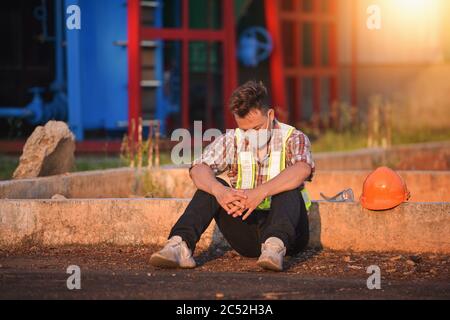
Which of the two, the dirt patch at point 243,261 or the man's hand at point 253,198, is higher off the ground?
the man's hand at point 253,198

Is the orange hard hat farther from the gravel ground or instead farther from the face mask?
the face mask

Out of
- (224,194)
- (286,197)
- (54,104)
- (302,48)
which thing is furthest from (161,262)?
(302,48)

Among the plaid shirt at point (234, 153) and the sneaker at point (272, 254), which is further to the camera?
the plaid shirt at point (234, 153)

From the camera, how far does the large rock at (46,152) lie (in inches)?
347

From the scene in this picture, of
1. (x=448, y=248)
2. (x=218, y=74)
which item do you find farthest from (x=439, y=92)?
(x=448, y=248)

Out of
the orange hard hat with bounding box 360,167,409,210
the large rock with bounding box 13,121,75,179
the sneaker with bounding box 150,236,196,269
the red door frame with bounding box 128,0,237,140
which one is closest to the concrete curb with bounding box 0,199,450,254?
the orange hard hat with bounding box 360,167,409,210

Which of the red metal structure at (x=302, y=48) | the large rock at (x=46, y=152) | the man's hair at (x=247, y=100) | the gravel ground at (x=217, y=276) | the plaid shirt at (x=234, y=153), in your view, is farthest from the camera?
the red metal structure at (x=302, y=48)

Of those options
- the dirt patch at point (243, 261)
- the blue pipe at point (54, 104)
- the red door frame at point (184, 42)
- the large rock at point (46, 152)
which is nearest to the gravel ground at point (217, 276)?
the dirt patch at point (243, 261)

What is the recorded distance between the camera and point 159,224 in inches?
306

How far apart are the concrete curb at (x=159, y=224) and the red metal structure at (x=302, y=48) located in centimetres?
698

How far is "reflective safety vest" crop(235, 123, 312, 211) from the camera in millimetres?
7129

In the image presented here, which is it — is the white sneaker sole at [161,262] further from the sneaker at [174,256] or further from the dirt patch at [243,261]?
the dirt patch at [243,261]

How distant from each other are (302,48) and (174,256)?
9.01 meters

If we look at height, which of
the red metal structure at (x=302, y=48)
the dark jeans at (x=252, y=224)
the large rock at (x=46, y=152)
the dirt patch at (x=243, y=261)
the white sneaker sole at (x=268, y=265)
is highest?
the red metal structure at (x=302, y=48)
